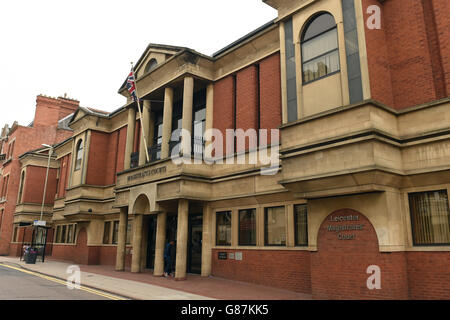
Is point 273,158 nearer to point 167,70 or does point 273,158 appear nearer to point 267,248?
point 267,248

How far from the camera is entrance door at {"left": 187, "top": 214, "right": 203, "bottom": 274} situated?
17906mm

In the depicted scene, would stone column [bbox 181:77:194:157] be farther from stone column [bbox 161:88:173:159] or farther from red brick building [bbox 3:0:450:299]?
stone column [bbox 161:88:173:159]

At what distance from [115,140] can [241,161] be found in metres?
14.4

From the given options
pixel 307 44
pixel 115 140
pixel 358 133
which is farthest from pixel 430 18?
pixel 115 140

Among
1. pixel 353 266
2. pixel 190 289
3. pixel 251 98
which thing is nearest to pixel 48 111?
pixel 251 98

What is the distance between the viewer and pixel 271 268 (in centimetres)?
1405

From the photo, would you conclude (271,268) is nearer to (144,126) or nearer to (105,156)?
(144,126)

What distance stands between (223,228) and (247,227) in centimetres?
154

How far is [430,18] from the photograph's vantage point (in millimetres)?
11164

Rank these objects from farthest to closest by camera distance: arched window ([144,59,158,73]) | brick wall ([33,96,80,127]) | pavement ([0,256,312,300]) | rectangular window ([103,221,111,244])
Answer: brick wall ([33,96,80,127]) < rectangular window ([103,221,111,244]) < arched window ([144,59,158,73]) < pavement ([0,256,312,300])

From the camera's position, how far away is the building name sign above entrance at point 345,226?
34.9ft

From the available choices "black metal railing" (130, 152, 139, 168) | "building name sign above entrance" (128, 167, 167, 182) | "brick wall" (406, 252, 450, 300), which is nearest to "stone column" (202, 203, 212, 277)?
"building name sign above entrance" (128, 167, 167, 182)

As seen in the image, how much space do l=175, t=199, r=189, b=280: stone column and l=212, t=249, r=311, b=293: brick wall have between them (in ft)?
4.81

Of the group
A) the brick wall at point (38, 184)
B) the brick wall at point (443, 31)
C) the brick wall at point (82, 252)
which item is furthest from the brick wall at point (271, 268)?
the brick wall at point (38, 184)
